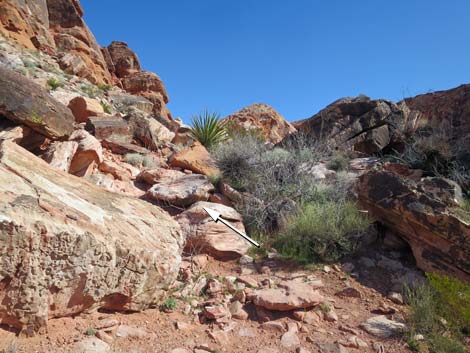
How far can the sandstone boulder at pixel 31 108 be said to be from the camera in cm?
499

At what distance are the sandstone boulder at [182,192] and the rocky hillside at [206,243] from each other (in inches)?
0.9

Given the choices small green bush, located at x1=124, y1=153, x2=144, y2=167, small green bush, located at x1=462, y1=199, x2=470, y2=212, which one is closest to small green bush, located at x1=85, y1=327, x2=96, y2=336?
small green bush, located at x1=462, y1=199, x2=470, y2=212

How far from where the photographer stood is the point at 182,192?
17.8 feet

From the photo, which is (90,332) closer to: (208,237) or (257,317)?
(257,317)

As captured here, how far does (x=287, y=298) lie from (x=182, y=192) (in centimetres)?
285

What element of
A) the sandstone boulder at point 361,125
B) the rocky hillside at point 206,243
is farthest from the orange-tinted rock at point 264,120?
the rocky hillside at point 206,243

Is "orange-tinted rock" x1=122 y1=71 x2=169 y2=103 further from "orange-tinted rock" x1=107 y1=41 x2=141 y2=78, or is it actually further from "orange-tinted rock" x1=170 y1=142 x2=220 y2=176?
"orange-tinted rock" x1=170 y1=142 x2=220 y2=176

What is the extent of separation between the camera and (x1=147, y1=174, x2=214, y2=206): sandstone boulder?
17.6 feet

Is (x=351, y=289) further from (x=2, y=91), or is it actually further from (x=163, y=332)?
(x=2, y=91)

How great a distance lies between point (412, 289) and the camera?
356 centimetres

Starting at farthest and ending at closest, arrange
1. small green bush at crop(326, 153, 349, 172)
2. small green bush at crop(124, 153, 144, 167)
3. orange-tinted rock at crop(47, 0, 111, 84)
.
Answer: orange-tinted rock at crop(47, 0, 111, 84) → small green bush at crop(326, 153, 349, 172) → small green bush at crop(124, 153, 144, 167)

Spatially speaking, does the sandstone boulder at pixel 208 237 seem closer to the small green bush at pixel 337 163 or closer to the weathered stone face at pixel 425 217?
the weathered stone face at pixel 425 217

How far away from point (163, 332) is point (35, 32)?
21919 mm

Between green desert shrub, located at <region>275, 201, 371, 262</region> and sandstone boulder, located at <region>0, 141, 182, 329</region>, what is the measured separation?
5.84 feet
